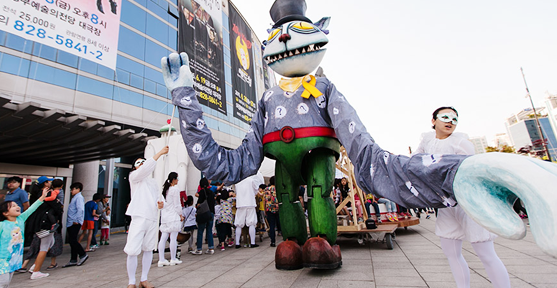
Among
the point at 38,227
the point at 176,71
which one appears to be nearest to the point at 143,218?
the point at 176,71

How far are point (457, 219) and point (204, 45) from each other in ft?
31.9

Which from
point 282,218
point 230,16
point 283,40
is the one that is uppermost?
point 230,16

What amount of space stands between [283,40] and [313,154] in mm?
1111

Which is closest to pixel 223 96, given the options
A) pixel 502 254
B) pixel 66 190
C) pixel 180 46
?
pixel 180 46

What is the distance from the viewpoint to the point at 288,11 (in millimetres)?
2922

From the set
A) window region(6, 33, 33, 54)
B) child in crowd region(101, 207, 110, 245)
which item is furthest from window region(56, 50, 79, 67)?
child in crowd region(101, 207, 110, 245)

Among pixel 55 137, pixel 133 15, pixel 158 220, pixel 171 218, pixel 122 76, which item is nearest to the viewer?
pixel 158 220

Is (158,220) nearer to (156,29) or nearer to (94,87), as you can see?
(94,87)

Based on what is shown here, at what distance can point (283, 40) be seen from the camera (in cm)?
256

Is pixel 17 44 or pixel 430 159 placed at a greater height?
pixel 17 44

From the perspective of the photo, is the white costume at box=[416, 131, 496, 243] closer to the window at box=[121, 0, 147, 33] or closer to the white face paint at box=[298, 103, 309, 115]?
the white face paint at box=[298, 103, 309, 115]

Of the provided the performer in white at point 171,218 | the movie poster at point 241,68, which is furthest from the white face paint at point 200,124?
the movie poster at point 241,68

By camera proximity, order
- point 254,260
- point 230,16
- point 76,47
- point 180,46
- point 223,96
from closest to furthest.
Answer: point 254,260
point 76,47
point 180,46
point 223,96
point 230,16

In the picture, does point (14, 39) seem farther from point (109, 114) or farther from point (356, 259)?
point (356, 259)
